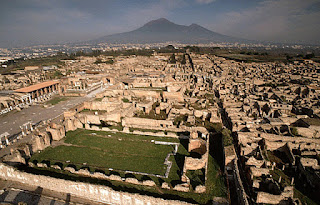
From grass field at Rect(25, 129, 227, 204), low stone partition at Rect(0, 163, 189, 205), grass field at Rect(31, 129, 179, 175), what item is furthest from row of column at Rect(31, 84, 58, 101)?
low stone partition at Rect(0, 163, 189, 205)

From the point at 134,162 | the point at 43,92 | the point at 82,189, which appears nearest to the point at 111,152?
the point at 134,162

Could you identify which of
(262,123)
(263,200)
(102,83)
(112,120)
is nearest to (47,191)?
(112,120)

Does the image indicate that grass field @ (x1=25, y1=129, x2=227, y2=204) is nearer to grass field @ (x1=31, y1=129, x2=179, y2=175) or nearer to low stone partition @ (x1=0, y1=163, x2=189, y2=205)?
grass field @ (x1=31, y1=129, x2=179, y2=175)

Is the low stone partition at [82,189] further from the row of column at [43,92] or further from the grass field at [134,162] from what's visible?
the row of column at [43,92]

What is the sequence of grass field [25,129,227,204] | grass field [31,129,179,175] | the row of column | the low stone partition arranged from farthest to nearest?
the row of column, grass field [31,129,179,175], grass field [25,129,227,204], the low stone partition

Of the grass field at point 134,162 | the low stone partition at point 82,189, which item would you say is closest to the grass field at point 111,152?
the grass field at point 134,162

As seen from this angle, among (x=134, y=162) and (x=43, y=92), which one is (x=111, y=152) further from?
(x=43, y=92)

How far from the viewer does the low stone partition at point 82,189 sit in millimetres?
10742

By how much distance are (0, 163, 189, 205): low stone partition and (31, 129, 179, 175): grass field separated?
6.92 feet

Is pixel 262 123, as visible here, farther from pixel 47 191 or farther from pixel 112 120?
pixel 47 191

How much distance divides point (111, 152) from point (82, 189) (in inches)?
173

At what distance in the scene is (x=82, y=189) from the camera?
39.0ft

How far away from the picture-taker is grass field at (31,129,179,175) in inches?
563

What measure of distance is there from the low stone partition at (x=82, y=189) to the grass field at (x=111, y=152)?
83.1 inches
